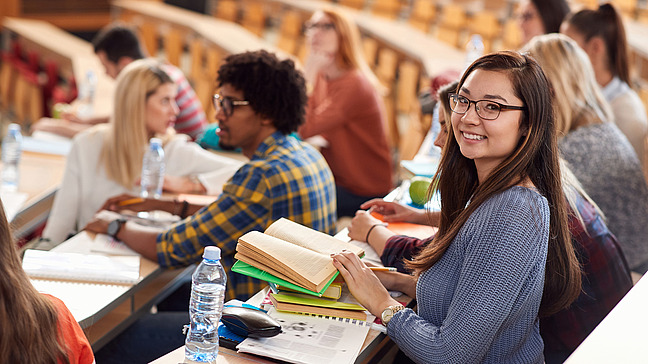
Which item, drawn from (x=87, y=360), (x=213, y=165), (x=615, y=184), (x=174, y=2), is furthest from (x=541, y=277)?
(x=174, y=2)

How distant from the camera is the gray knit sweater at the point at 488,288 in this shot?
5.22 ft

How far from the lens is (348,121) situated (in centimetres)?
402

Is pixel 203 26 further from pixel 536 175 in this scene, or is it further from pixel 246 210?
pixel 536 175

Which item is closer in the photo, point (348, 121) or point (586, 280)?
point (586, 280)

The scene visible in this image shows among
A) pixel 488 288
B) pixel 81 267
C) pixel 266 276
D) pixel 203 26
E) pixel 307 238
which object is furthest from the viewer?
pixel 203 26

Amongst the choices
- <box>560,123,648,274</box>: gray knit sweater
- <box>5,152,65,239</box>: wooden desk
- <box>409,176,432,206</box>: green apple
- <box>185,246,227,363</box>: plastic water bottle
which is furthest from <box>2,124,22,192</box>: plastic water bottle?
<box>560,123,648,274</box>: gray knit sweater

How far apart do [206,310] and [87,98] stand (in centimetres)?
371

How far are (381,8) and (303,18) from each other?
3.33ft

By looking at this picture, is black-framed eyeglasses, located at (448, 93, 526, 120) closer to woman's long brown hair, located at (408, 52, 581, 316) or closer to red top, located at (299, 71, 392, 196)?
woman's long brown hair, located at (408, 52, 581, 316)

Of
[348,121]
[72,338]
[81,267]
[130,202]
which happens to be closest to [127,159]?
[130,202]

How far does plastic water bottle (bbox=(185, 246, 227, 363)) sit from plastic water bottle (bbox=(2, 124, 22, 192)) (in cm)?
195

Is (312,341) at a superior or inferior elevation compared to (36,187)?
superior

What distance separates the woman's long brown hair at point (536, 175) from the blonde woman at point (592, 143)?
1.02 metres

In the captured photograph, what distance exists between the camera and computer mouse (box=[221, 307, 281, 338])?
166cm
